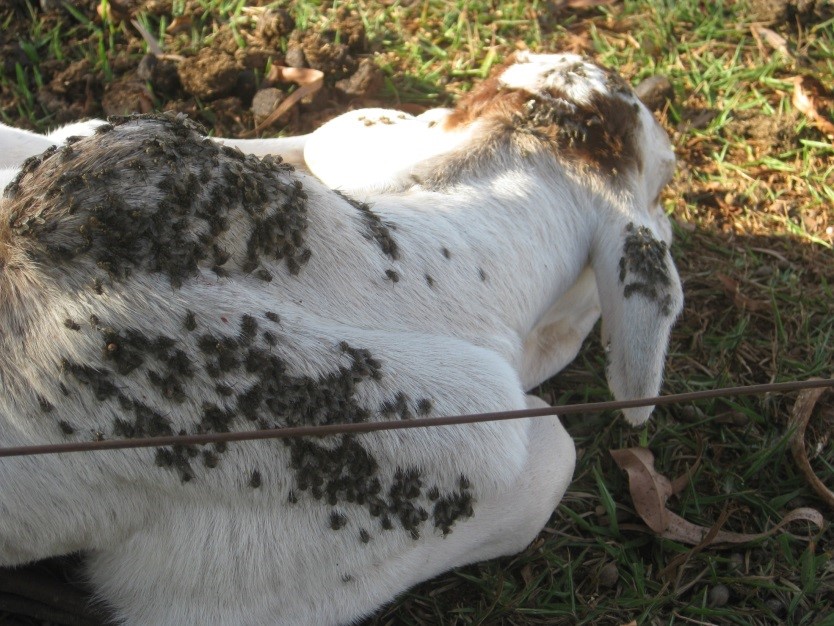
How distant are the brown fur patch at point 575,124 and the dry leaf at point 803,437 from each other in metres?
1.23

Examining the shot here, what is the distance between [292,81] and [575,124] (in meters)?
1.96

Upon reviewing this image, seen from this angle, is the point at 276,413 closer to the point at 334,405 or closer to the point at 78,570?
the point at 334,405

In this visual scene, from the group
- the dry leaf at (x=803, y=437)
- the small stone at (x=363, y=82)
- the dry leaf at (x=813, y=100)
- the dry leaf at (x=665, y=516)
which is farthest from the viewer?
the dry leaf at (x=813, y=100)

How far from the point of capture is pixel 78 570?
8.07 feet

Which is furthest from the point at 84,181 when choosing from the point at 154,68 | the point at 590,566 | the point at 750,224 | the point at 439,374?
the point at 750,224

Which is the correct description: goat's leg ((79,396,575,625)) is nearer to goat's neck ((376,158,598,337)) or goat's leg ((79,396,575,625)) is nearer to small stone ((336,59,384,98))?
goat's neck ((376,158,598,337))

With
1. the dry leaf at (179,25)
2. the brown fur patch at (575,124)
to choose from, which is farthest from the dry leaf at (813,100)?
the dry leaf at (179,25)

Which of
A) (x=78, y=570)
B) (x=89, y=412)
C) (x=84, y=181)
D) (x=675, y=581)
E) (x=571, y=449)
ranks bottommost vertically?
(x=675, y=581)

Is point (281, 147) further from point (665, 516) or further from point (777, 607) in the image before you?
point (777, 607)

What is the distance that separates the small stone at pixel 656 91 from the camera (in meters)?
4.58

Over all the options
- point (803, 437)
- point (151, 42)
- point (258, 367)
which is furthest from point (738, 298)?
point (151, 42)

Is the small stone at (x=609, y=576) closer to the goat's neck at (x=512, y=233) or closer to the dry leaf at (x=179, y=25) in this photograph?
the goat's neck at (x=512, y=233)

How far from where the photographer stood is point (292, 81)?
4453 mm

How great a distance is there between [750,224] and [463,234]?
7.15 feet
